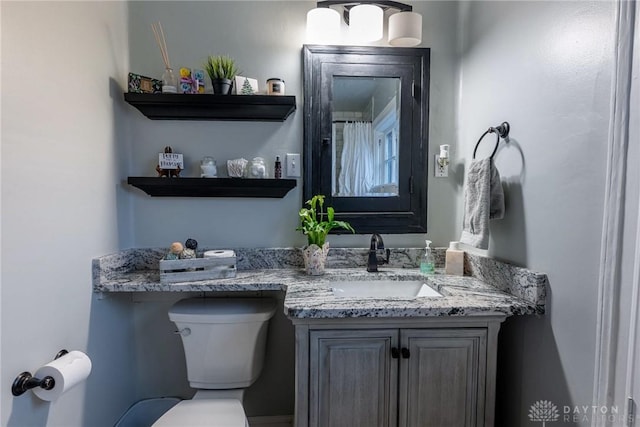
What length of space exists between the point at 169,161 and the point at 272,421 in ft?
4.68

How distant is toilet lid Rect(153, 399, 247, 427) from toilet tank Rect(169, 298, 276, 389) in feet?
0.37

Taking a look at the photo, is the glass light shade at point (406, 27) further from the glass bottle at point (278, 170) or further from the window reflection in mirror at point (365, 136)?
the glass bottle at point (278, 170)

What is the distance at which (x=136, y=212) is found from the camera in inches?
60.7

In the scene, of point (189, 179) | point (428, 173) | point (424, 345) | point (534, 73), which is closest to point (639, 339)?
point (424, 345)

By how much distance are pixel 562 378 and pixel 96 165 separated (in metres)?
1.87

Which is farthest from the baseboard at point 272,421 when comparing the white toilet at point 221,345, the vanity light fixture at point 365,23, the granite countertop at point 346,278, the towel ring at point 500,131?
the vanity light fixture at point 365,23

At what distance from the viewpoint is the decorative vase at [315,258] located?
1.43m

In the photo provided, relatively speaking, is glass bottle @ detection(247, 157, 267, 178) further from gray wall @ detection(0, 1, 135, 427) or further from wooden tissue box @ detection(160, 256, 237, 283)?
gray wall @ detection(0, 1, 135, 427)

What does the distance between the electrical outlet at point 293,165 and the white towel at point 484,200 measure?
2.70 feet

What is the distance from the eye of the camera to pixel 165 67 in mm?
1512

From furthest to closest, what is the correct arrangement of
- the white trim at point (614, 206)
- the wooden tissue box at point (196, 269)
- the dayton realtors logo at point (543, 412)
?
the wooden tissue box at point (196, 269)
the dayton realtors logo at point (543, 412)
the white trim at point (614, 206)

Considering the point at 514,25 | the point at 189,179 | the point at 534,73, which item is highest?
the point at 514,25

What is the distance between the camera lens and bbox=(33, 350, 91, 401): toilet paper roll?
90 cm

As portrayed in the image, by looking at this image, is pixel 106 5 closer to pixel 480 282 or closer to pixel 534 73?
pixel 534 73
